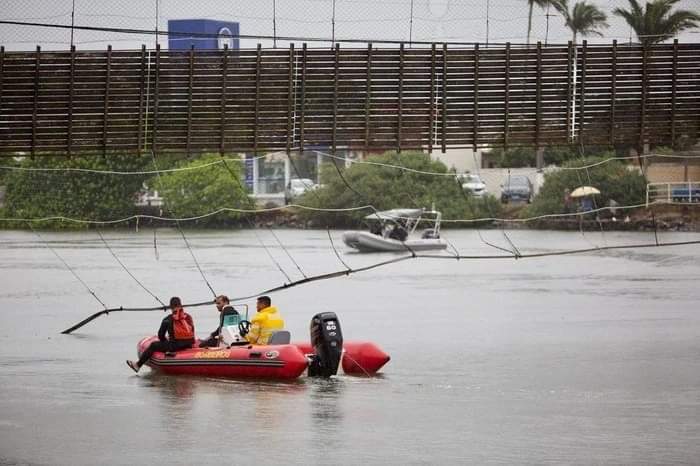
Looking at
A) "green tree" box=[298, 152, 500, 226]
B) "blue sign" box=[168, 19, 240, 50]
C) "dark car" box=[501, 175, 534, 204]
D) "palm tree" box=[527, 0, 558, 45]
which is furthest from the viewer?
"green tree" box=[298, 152, 500, 226]

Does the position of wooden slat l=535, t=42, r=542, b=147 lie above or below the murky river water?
above

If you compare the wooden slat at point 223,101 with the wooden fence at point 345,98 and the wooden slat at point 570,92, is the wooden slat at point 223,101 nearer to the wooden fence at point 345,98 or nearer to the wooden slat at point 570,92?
the wooden fence at point 345,98

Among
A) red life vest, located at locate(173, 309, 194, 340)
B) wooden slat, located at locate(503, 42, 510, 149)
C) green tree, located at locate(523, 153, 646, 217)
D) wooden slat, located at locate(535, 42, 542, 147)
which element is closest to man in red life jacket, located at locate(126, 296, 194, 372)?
red life vest, located at locate(173, 309, 194, 340)

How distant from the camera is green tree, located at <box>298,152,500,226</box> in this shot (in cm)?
7500

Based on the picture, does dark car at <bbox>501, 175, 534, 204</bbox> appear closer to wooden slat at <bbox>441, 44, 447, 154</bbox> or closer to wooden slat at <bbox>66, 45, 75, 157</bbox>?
wooden slat at <bbox>441, 44, 447, 154</bbox>

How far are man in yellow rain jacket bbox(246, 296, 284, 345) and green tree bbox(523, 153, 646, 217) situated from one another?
41.3 m

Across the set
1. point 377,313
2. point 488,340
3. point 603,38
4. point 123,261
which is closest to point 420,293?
point 377,313

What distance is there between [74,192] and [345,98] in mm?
44401

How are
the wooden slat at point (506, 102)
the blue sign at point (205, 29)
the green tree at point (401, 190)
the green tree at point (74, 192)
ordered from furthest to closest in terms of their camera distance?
the green tree at point (401, 190), the green tree at point (74, 192), the blue sign at point (205, 29), the wooden slat at point (506, 102)

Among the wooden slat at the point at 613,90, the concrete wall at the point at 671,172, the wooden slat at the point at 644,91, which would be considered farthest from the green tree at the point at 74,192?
the wooden slat at the point at 644,91

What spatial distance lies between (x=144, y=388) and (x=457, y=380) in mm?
6510

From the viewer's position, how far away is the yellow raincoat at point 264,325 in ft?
A: 85.6

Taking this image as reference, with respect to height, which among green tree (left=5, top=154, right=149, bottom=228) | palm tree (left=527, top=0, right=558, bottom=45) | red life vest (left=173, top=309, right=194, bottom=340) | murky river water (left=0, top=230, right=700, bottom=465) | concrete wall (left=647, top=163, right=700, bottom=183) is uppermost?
palm tree (left=527, top=0, right=558, bottom=45)

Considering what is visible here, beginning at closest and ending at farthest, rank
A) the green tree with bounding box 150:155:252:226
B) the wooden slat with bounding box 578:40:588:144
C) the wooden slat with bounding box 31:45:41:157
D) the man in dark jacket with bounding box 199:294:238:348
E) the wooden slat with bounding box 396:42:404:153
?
1. the wooden slat with bounding box 31:45:41:157
2. the man in dark jacket with bounding box 199:294:238:348
3. the wooden slat with bounding box 396:42:404:153
4. the wooden slat with bounding box 578:40:588:144
5. the green tree with bounding box 150:155:252:226
